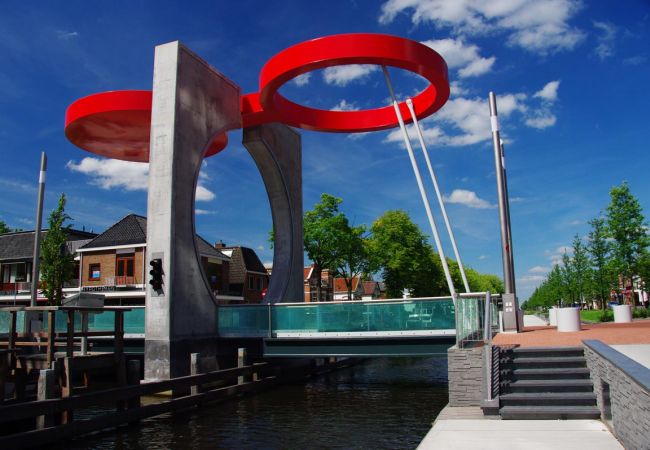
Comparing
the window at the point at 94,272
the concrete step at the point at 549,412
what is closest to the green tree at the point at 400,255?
the window at the point at 94,272

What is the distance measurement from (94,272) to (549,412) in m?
40.2

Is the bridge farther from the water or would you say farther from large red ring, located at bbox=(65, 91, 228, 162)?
large red ring, located at bbox=(65, 91, 228, 162)

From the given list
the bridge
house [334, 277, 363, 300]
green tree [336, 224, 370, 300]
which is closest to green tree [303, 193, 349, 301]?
green tree [336, 224, 370, 300]

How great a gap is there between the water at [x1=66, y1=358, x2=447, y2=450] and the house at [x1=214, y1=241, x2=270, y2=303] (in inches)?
1192

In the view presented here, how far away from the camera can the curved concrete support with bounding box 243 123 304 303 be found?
25891mm

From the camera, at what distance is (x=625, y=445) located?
6.63 metres

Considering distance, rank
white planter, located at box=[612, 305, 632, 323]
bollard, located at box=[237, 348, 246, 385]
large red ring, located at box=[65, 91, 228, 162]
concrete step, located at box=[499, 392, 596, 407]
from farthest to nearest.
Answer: white planter, located at box=[612, 305, 632, 323]
large red ring, located at box=[65, 91, 228, 162]
bollard, located at box=[237, 348, 246, 385]
concrete step, located at box=[499, 392, 596, 407]

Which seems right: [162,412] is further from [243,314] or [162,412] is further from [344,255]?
[344,255]

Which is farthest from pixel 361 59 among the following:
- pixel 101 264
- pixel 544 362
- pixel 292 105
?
pixel 101 264

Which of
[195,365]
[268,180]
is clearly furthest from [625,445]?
[268,180]

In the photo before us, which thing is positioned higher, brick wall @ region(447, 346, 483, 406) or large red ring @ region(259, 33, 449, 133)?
large red ring @ region(259, 33, 449, 133)

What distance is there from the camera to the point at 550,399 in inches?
348

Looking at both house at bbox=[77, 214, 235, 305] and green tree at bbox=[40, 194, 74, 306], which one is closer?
green tree at bbox=[40, 194, 74, 306]

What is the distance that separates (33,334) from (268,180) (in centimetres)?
1261
